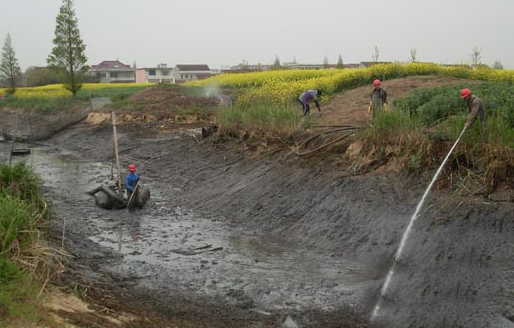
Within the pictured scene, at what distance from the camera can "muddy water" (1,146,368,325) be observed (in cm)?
878

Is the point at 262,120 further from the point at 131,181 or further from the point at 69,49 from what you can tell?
the point at 69,49

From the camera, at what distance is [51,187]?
1880 cm

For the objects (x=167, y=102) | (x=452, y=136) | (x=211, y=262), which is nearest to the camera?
(x=211, y=262)

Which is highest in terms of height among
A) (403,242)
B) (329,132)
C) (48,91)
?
(48,91)

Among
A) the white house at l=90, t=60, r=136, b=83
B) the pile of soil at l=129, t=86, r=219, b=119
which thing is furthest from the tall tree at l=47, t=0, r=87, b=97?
the white house at l=90, t=60, r=136, b=83

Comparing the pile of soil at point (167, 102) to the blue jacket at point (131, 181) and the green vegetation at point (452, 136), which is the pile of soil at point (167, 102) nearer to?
the blue jacket at point (131, 181)

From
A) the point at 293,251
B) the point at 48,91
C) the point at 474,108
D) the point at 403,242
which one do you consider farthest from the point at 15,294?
the point at 48,91

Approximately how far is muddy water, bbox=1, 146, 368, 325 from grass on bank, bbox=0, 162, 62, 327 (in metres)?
2.08

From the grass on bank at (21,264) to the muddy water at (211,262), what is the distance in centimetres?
208

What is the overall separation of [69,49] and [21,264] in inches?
1636

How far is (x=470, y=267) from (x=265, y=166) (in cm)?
785

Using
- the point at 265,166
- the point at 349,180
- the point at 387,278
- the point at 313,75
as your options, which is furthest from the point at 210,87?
the point at 387,278

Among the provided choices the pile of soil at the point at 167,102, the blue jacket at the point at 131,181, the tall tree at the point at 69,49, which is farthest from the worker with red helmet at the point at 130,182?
the tall tree at the point at 69,49

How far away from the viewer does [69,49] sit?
45.0m
